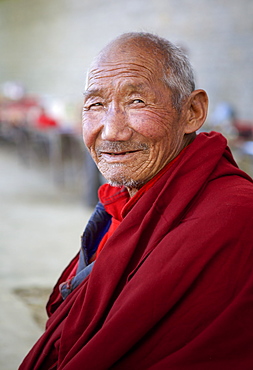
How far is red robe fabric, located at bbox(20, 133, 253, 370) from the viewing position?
1351 millimetres

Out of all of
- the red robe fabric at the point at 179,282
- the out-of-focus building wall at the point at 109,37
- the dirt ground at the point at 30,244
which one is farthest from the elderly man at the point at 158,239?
the out-of-focus building wall at the point at 109,37

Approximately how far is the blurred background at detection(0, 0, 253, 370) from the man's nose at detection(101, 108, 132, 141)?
40 cm

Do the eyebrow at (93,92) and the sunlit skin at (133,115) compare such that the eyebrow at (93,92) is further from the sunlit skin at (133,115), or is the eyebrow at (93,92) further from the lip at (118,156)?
the lip at (118,156)

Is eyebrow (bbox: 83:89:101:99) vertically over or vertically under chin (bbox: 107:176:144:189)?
over

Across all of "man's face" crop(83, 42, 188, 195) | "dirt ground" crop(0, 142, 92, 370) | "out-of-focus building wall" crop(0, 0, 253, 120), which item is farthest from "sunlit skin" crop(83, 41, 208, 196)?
"out-of-focus building wall" crop(0, 0, 253, 120)

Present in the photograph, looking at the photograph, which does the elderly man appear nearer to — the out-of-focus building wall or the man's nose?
the man's nose

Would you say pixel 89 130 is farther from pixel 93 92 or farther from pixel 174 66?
pixel 174 66

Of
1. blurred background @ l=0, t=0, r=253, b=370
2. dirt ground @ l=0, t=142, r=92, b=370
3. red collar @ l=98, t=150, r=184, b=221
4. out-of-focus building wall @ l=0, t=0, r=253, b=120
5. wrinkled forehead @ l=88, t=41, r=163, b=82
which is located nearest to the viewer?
wrinkled forehead @ l=88, t=41, r=163, b=82

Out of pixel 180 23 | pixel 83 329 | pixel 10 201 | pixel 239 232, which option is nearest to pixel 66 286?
pixel 83 329

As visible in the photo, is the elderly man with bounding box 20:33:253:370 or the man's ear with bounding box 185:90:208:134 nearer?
the elderly man with bounding box 20:33:253:370

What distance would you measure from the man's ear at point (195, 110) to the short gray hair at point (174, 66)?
3cm

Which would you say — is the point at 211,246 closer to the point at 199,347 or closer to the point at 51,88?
the point at 199,347

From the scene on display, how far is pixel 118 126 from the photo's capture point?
5.30 feet

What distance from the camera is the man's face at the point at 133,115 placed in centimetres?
161
